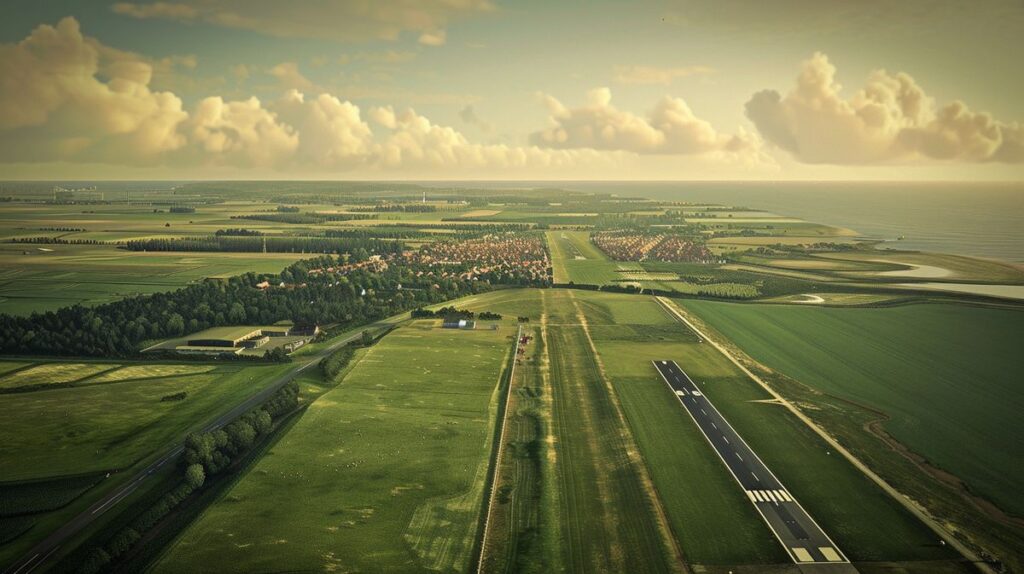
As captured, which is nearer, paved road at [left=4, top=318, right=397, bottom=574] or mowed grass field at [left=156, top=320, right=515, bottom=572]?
mowed grass field at [left=156, top=320, right=515, bottom=572]

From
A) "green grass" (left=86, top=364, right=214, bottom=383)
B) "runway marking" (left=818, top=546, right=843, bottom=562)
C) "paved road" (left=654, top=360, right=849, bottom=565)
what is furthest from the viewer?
"green grass" (left=86, top=364, right=214, bottom=383)

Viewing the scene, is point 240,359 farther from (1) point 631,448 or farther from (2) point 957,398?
(2) point 957,398

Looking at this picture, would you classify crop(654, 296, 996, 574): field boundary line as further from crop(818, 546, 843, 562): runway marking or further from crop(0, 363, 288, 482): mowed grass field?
crop(0, 363, 288, 482): mowed grass field

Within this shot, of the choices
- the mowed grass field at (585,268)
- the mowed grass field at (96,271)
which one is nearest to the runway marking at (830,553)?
the mowed grass field at (585,268)

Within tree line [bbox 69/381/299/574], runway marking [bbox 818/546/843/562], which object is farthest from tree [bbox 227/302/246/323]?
runway marking [bbox 818/546/843/562]

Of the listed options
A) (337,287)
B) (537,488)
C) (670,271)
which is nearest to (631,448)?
(537,488)
